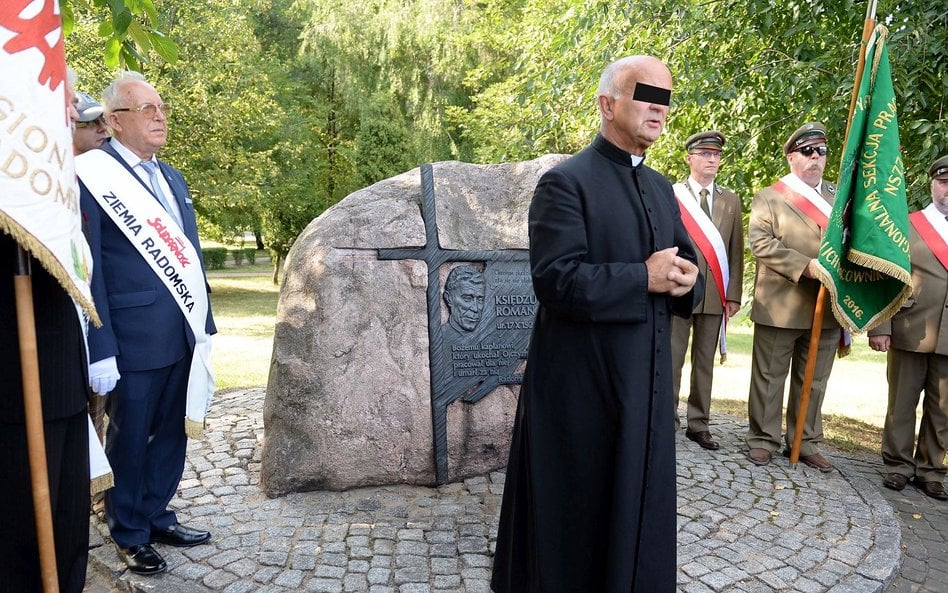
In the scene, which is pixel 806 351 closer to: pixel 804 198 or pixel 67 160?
pixel 804 198

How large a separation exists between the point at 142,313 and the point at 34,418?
Result: 116 cm

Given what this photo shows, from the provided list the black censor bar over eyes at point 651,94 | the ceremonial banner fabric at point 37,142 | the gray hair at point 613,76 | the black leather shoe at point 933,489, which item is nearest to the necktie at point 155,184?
the ceremonial banner fabric at point 37,142

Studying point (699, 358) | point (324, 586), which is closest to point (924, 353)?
point (699, 358)

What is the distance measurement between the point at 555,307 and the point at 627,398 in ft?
1.26

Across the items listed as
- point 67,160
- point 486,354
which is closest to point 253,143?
point 486,354

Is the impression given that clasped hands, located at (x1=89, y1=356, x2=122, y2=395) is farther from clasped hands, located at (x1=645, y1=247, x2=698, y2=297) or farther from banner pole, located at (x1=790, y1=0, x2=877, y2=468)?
banner pole, located at (x1=790, y1=0, x2=877, y2=468)

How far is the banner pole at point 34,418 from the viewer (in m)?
1.99

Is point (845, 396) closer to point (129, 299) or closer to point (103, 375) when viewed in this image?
point (129, 299)

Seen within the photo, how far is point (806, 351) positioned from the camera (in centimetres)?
484

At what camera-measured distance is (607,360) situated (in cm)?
235

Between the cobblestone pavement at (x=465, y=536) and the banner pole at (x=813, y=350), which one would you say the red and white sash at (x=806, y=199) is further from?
the cobblestone pavement at (x=465, y=536)

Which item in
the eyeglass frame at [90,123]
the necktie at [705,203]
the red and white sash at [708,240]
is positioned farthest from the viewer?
the necktie at [705,203]

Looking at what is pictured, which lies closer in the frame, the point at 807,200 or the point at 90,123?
the point at 90,123

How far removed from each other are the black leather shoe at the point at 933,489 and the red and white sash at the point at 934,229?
1.44m
